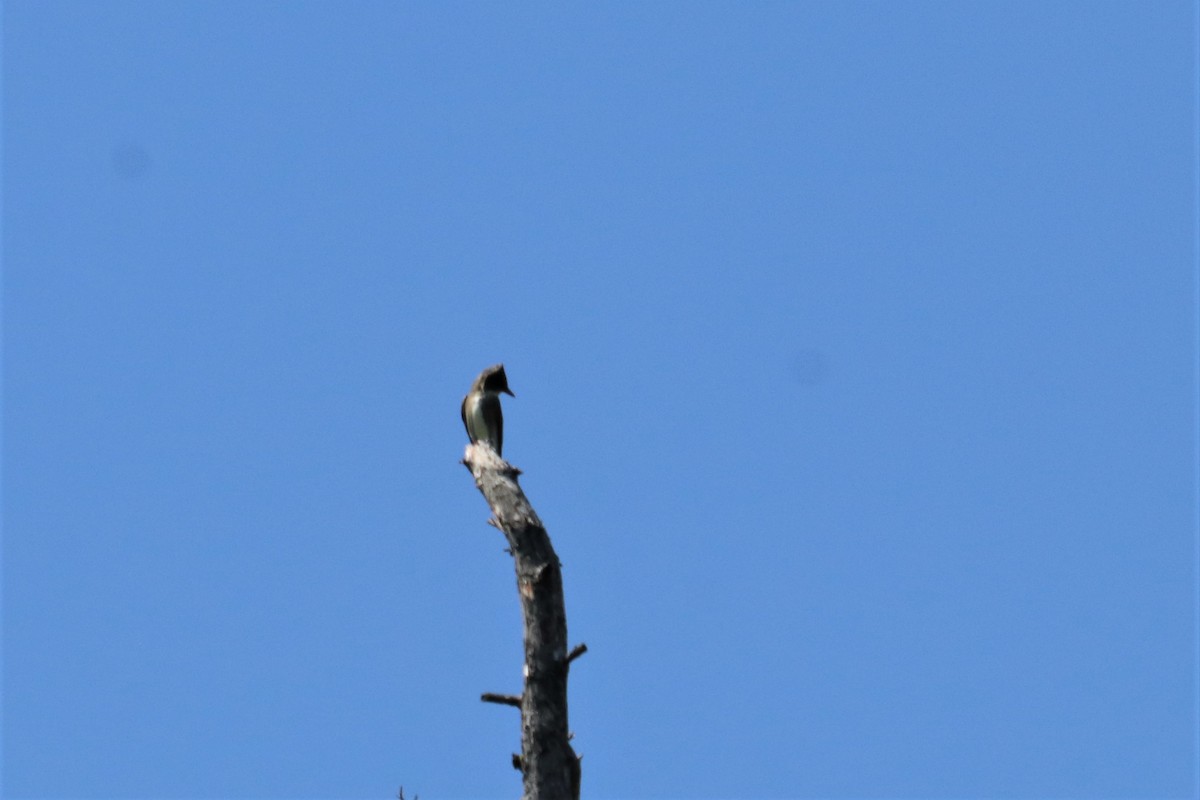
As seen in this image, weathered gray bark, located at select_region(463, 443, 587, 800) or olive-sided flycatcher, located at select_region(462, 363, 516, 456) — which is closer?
weathered gray bark, located at select_region(463, 443, 587, 800)

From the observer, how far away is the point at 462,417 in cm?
1197

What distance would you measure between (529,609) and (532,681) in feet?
1.61

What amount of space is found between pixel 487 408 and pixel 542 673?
2.59 metres

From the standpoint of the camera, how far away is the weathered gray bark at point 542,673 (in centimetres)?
1001

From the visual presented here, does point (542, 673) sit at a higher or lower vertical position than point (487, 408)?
lower

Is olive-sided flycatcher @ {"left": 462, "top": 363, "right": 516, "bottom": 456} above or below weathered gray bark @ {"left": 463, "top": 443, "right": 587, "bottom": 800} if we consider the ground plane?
above

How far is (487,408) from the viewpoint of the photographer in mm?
11891

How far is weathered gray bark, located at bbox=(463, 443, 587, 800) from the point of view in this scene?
10.0m

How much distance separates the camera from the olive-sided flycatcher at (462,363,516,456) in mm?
11742

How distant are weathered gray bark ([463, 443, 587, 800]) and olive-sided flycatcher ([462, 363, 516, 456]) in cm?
129

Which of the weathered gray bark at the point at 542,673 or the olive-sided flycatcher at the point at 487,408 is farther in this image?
the olive-sided flycatcher at the point at 487,408

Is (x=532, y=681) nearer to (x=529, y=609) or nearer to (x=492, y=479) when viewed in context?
(x=529, y=609)

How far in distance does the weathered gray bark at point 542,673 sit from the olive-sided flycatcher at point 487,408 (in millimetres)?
1289

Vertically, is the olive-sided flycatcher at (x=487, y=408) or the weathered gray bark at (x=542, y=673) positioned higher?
the olive-sided flycatcher at (x=487, y=408)
